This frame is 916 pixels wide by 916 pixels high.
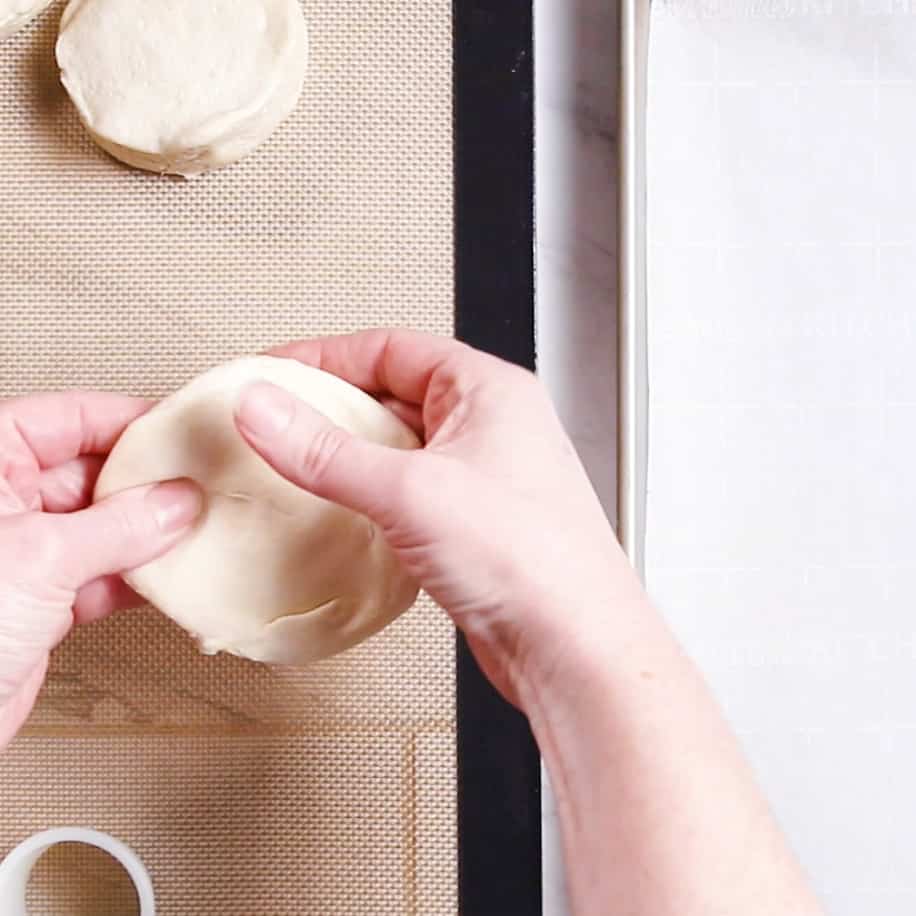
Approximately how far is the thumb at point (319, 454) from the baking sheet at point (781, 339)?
0.45m

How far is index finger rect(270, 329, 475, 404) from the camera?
28.6 inches

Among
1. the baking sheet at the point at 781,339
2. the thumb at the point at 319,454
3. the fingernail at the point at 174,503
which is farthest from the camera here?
the baking sheet at the point at 781,339

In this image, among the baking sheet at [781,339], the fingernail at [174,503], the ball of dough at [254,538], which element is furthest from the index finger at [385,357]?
the baking sheet at [781,339]

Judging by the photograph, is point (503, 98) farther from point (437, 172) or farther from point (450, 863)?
point (450, 863)

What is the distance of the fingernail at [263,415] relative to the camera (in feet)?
1.89

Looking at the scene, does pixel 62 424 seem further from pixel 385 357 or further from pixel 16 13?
pixel 16 13

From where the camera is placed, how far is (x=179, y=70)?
32.6 inches

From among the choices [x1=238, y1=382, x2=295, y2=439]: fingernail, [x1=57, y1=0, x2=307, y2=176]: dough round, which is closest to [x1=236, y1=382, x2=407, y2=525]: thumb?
[x1=238, y1=382, x2=295, y2=439]: fingernail

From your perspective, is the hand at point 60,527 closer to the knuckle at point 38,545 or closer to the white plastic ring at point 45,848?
the knuckle at point 38,545

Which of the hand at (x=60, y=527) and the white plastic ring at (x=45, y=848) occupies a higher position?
the hand at (x=60, y=527)

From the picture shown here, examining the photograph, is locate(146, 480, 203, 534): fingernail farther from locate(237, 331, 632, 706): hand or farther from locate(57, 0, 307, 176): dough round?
locate(57, 0, 307, 176): dough round

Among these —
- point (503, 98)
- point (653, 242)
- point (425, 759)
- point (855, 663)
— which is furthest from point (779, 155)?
point (425, 759)

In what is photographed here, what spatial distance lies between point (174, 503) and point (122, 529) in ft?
0.12

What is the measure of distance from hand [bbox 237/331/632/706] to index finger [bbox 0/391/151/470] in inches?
8.6
